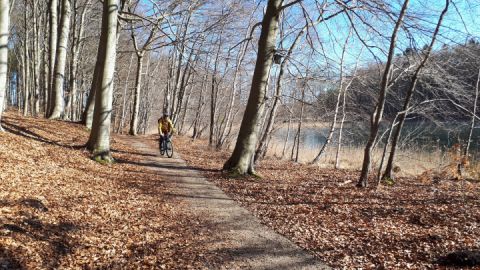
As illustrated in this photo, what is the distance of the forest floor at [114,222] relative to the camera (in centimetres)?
472

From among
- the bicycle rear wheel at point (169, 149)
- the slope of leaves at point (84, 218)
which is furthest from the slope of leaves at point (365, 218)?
the bicycle rear wheel at point (169, 149)

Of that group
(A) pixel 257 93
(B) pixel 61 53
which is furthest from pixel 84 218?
(B) pixel 61 53

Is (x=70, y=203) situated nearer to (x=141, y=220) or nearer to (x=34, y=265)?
(x=141, y=220)

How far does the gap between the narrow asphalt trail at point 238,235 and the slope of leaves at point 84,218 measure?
31 cm

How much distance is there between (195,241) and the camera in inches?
228

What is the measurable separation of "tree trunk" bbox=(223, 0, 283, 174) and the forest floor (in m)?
1.56

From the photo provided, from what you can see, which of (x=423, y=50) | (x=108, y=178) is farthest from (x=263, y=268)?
(x=423, y=50)

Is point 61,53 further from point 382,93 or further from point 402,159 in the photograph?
point 402,159

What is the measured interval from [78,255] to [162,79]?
1599 inches

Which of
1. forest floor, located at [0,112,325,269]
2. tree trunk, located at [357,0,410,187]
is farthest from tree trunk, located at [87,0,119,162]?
tree trunk, located at [357,0,410,187]

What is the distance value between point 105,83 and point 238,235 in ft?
21.7

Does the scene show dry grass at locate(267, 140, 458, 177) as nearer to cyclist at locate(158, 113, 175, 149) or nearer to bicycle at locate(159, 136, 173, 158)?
bicycle at locate(159, 136, 173, 158)

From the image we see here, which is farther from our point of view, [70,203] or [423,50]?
[423,50]

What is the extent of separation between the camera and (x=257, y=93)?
10.9 m
